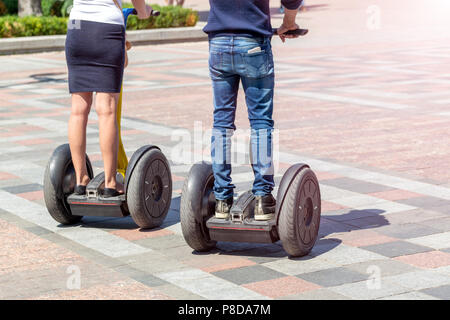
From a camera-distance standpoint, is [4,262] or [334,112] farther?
[334,112]

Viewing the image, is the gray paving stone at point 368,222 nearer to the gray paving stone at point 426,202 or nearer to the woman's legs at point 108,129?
the gray paving stone at point 426,202

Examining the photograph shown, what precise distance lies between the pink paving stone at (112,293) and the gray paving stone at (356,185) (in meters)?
2.79

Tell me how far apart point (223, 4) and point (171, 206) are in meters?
2.03

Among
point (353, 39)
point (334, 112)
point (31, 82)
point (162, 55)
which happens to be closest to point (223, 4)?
point (334, 112)

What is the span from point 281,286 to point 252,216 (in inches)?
26.8

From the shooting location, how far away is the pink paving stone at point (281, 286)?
4.63 meters

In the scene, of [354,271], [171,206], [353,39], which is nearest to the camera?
[354,271]

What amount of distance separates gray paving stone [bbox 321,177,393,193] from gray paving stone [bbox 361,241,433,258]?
151 cm

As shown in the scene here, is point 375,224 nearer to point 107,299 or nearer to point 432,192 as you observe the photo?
point 432,192

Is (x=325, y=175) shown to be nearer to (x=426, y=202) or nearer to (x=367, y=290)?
(x=426, y=202)

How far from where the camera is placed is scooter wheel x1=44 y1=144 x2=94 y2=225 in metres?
5.94

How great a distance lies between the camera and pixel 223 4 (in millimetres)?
5113

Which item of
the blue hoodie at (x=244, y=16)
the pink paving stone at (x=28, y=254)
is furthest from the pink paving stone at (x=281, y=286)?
the blue hoodie at (x=244, y=16)

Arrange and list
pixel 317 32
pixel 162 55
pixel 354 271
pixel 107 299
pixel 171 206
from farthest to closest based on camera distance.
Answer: pixel 317 32 → pixel 162 55 → pixel 171 206 → pixel 354 271 → pixel 107 299
